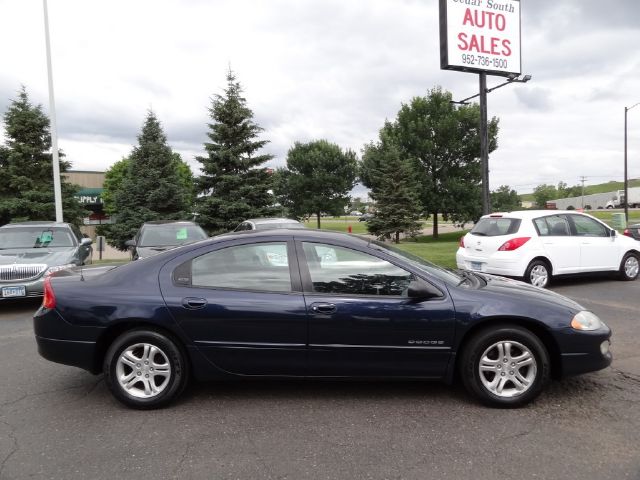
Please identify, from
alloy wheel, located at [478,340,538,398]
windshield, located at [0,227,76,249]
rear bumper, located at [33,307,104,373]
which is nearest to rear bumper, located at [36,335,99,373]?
rear bumper, located at [33,307,104,373]

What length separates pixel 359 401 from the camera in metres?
3.77

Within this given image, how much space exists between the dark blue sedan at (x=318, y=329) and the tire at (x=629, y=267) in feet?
23.1

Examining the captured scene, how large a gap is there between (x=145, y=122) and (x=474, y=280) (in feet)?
93.6

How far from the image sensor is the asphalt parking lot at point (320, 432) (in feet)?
9.15

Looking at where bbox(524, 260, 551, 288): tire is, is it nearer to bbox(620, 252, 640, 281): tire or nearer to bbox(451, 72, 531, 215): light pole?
bbox(620, 252, 640, 281): tire

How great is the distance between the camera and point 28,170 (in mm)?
23516

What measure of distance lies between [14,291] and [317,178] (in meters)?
33.0

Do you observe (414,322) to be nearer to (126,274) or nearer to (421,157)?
(126,274)

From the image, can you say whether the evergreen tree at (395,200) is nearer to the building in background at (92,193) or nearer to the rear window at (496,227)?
the rear window at (496,227)

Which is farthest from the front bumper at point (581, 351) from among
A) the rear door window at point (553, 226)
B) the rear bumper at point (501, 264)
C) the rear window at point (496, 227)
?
the rear door window at point (553, 226)

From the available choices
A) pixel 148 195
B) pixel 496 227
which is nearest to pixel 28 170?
pixel 148 195

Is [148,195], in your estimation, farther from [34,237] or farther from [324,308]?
[324,308]

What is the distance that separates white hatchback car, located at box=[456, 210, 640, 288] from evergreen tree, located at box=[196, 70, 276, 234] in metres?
14.1

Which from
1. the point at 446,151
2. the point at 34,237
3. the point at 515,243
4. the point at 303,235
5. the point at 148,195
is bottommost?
the point at 515,243
